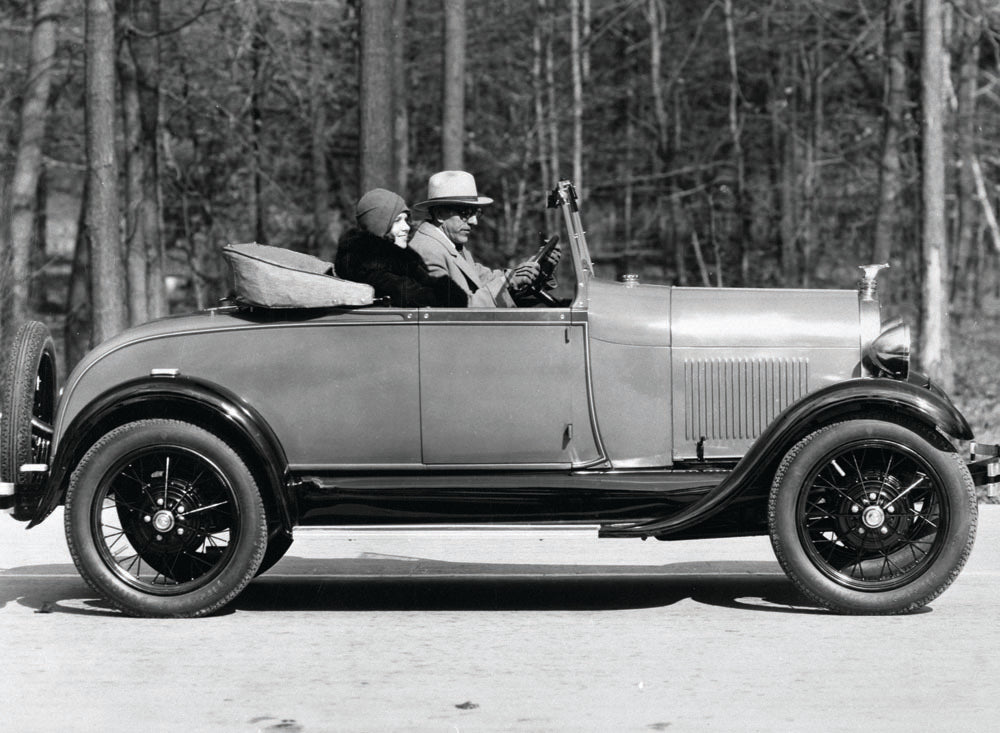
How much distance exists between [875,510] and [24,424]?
137 inches

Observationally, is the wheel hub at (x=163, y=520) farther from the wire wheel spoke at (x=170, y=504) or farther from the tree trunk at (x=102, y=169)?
the tree trunk at (x=102, y=169)

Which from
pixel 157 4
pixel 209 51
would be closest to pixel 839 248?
pixel 209 51

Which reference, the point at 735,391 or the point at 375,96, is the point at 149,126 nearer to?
the point at 375,96

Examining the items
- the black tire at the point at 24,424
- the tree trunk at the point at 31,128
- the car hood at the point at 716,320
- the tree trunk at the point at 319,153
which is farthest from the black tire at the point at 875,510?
the tree trunk at the point at 319,153

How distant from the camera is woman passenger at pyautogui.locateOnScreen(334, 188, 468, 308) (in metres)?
6.18

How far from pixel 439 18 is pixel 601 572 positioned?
22643mm

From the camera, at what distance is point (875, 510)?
5.80m

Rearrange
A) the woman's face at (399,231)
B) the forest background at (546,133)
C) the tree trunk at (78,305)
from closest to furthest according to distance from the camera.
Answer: the woman's face at (399,231) < the forest background at (546,133) < the tree trunk at (78,305)

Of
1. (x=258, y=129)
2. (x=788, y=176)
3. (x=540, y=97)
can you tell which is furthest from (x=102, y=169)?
(x=788, y=176)

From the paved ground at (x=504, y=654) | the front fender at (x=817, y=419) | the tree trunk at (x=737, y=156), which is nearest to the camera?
the paved ground at (x=504, y=654)

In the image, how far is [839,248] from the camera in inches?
1283

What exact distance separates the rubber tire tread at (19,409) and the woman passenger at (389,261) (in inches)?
52.9

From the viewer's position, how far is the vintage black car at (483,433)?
5.89 meters

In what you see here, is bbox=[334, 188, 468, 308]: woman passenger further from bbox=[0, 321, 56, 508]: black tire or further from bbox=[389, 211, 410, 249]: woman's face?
bbox=[0, 321, 56, 508]: black tire
